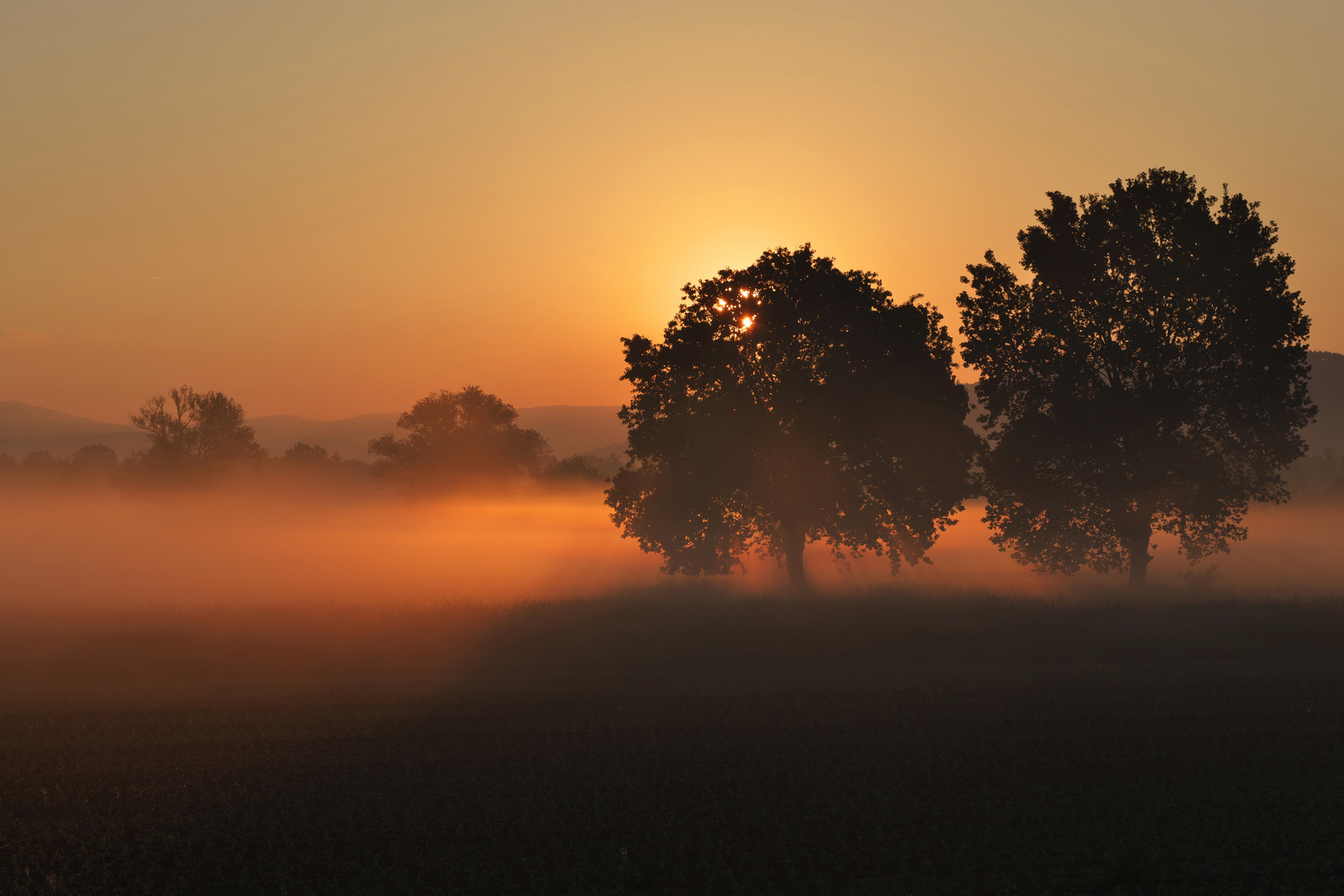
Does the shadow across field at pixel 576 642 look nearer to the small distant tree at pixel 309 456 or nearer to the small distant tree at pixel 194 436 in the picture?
the small distant tree at pixel 194 436

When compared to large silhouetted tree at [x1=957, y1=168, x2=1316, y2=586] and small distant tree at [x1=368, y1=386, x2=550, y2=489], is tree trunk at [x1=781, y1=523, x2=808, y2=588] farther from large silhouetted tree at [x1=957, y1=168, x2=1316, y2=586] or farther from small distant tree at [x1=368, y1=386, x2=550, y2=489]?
small distant tree at [x1=368, y1=386, x2=550, y2=489]

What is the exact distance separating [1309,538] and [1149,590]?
4094 centimetres

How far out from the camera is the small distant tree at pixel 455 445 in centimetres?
9431

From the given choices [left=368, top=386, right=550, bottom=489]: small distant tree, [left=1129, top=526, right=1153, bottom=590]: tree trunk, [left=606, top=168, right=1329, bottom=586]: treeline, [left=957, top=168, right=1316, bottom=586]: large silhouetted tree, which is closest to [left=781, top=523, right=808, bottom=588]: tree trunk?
[left=606, top=168, right=1329, bottom=586]: treeline

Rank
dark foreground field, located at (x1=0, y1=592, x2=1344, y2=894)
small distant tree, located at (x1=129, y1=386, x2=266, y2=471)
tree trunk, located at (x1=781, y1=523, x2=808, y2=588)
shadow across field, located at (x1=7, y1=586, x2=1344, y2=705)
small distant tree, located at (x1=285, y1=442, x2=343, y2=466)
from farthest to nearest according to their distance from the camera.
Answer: small distant tree, located at (x1=285, y1=442, x2=343, y2=466) < small distant tree, located at (x1=129, y1=386, x2=266, y2=471) < tree trunk, located at (x1=781, y1=523, x2=808, y2=588) < shadow across field, located at (x1=7, y1=586, x2=1344, y2=705) < dark foreground field, located at (x1=0, y1=592, x2=1344, y2=894)

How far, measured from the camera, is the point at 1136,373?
33938 millimetres

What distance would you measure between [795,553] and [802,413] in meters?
5.71

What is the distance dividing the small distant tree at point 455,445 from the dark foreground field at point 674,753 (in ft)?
225

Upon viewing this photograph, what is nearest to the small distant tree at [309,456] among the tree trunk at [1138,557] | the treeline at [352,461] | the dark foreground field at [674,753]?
the treeline at [352,461]

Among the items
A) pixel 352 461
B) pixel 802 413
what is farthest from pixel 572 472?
pixel 802 413

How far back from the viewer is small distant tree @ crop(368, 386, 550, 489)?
9431 centimetres

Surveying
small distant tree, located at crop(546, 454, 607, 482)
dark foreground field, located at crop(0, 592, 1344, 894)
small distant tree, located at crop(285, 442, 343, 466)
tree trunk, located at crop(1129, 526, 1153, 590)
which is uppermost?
small distant tree, located at crop(285, 442, 343, 466)

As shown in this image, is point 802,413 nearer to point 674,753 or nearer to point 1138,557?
point 1138,557

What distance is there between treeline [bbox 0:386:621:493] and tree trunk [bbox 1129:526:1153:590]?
48555 millimetres
